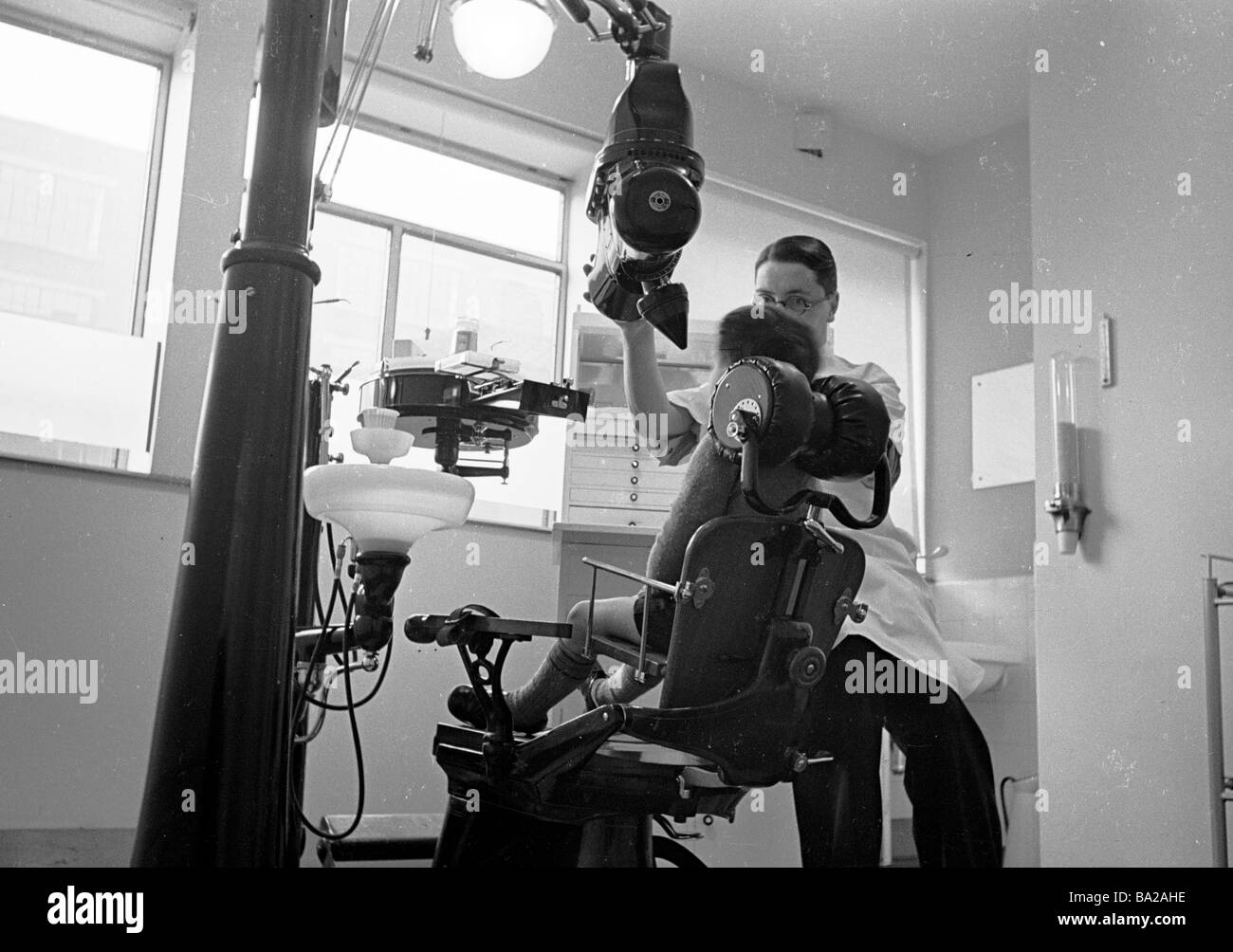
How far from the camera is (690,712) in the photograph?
0.77 m

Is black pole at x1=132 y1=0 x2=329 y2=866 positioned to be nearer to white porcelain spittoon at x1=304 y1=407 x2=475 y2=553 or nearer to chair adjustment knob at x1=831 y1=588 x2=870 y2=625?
white porcelain spittoon at x1=304 y1=407 x2=475 y2=553

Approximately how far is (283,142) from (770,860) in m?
1.01

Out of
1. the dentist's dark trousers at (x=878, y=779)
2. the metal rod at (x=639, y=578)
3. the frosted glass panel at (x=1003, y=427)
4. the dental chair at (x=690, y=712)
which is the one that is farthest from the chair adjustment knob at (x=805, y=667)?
the frosted glass panel at (x=1003, y=427)

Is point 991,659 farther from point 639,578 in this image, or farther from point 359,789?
point 359,789

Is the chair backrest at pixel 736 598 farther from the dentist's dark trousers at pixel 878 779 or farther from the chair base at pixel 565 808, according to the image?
the dentist's dark trousers at pixel 878 779

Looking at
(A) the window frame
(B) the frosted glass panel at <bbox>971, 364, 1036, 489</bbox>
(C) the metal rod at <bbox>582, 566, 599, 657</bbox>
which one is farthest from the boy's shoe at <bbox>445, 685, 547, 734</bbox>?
(B) the frosted glass panel at <bbox>971, 364, 1036, 489</bbox>

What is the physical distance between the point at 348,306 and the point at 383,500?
29 cm

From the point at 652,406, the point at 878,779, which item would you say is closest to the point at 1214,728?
the point at 878,779

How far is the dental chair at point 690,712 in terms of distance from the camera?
2.50ft

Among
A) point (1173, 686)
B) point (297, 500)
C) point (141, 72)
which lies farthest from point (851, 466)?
point (1173, 686)

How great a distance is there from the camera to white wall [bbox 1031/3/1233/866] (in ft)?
4.20

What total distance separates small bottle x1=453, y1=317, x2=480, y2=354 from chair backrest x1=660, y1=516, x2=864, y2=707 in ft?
0.99

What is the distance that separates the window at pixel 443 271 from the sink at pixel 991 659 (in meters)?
0.61

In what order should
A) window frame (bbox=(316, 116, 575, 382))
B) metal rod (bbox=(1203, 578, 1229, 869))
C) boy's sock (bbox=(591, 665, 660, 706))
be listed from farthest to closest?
metal rod (bbox=(1203, 578, 1229, 869)), window frame (bbox=(316, 116, 575, 382)), boy's sock (bbox=(591, 665, 660, 706))
